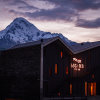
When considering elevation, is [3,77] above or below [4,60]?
below

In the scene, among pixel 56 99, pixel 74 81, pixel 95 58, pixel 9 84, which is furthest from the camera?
pixel 95 58

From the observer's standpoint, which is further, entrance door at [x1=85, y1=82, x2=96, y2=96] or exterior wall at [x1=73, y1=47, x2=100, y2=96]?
entrance door at [x1=85, y1=82, x2=96, y2=96]

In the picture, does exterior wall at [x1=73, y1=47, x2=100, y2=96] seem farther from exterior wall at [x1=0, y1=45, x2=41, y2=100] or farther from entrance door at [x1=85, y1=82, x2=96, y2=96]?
exterior wall at [x1=0, y1=45, x2=41, y2=100]

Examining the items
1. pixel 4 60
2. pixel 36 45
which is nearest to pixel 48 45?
pixel 36 45

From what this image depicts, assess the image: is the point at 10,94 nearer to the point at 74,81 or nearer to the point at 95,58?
the point at 74,81

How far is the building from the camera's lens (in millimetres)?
42156

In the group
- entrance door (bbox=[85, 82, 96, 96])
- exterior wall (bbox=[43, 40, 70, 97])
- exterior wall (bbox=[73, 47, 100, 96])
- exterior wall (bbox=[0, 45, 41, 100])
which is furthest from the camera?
entrance door (bbox=[85, 82, 96, 96])

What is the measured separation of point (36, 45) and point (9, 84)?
839cm

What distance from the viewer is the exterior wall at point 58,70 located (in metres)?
43.4

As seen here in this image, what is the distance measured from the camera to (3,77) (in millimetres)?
45125

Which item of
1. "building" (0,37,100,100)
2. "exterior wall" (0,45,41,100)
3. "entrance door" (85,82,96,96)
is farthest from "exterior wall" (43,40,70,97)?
"entrance door" (85,82,96,96)

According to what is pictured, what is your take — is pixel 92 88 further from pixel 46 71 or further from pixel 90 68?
pixel 46 71

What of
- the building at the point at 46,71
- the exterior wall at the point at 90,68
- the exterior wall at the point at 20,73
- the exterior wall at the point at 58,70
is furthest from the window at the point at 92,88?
the exterior wall at the point at 20,73

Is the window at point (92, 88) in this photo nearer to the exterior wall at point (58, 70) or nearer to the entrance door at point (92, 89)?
the entrance door at point (92, 89)
